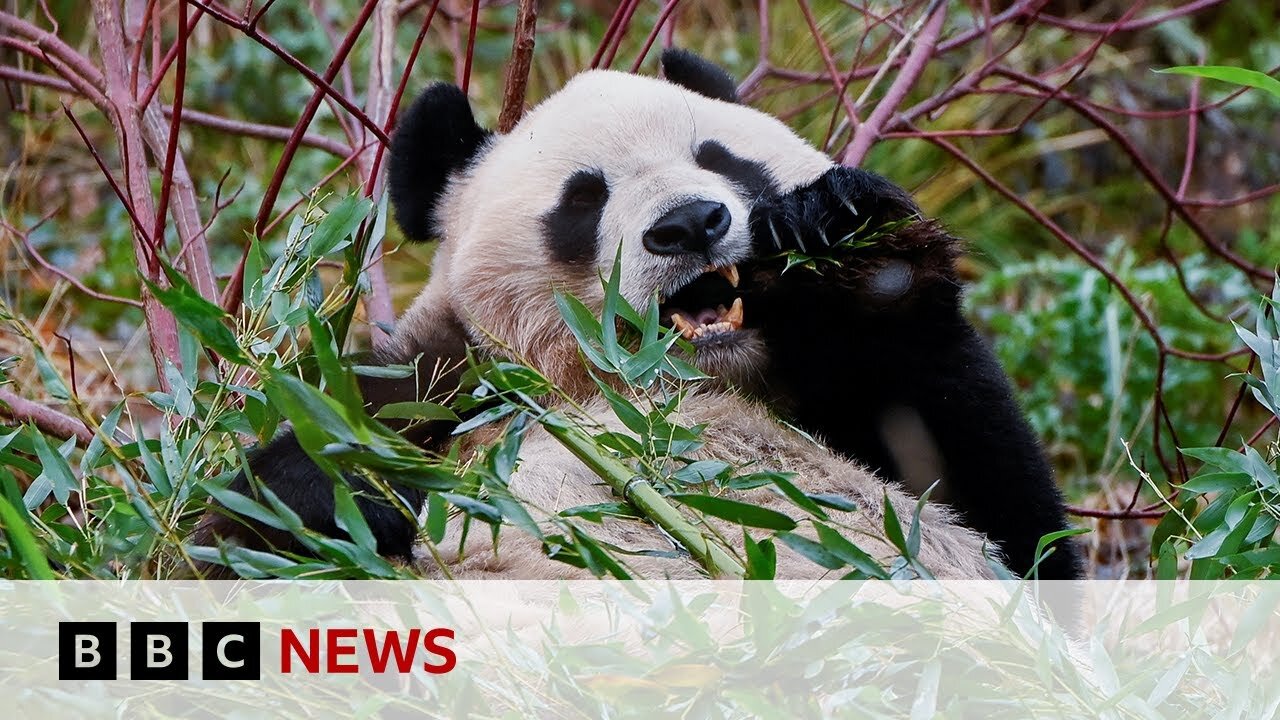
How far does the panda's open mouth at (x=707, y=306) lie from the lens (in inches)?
102

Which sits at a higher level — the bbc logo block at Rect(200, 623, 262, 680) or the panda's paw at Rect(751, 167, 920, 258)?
the panda's paw at Rect(751, 167, 920, 258)

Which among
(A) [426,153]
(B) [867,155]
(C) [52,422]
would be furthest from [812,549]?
(B) [867,155]

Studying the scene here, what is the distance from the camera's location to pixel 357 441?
174 centimetres

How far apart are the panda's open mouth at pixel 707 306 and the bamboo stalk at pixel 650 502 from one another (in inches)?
27.5

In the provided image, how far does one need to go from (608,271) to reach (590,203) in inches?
8.4

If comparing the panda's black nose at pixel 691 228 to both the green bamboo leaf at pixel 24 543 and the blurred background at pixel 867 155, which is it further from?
the green bamboo leaf at pixel 24 543

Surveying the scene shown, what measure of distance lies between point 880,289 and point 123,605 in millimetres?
1402

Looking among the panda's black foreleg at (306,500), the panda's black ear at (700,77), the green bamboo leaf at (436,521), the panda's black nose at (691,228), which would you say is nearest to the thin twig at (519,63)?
the panda's black ear at (700,77)

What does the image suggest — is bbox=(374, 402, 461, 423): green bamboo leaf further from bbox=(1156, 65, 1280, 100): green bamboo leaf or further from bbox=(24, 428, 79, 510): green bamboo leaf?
bbox=(1156, 65, 1280, 100): green bamboo leaf

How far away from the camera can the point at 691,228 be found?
2.55m

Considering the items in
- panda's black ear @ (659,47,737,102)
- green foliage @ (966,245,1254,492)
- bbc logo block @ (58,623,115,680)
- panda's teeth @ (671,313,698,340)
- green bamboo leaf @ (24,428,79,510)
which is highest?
panda's black ear @ (659,47,737,102)

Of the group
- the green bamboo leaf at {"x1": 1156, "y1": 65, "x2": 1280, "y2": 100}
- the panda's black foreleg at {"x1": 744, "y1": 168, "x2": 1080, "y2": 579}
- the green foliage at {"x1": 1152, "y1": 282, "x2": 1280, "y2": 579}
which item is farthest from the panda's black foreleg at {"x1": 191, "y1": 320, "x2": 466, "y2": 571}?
the green bamboo leaf at {"x1": 1156, "y1": 65, "x2": 1280, "y2": 100}

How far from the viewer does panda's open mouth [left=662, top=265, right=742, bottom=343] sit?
259cm

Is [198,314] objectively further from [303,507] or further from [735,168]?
[735,168]
